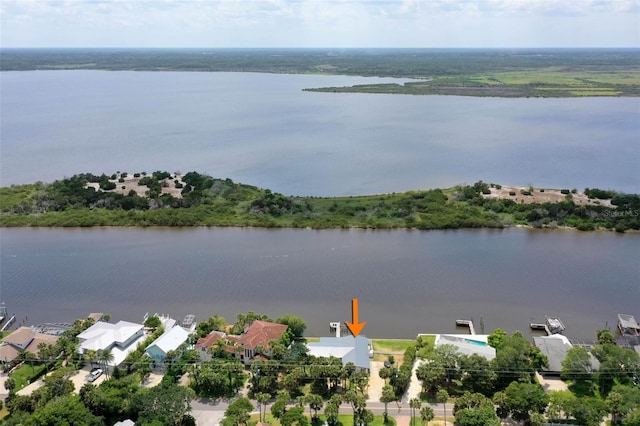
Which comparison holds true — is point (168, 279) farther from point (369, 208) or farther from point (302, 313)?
point (369, 208)

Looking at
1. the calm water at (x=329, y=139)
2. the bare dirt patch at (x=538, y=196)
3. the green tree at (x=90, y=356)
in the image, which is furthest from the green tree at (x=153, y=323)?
the bare dirt patch at (x=538, y=196)

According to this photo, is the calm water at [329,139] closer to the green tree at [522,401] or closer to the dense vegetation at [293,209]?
the dense vegetation at [293,209]

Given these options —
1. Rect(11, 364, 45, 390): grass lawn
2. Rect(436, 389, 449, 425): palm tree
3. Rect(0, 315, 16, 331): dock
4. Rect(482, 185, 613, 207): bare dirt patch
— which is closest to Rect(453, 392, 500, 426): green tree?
Rect(436, 389, 449, 425): palm tree

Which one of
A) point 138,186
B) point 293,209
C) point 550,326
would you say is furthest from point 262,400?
point 138,186

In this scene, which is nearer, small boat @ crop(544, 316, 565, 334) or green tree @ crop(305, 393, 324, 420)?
green tree @ crop(305, 393, 324, 420)

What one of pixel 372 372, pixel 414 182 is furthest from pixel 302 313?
pixel 414 182

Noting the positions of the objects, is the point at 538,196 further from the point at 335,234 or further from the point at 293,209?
the point at 293,209

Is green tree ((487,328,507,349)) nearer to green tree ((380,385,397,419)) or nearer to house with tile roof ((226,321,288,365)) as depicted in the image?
green tree ((380,385,397,419))
